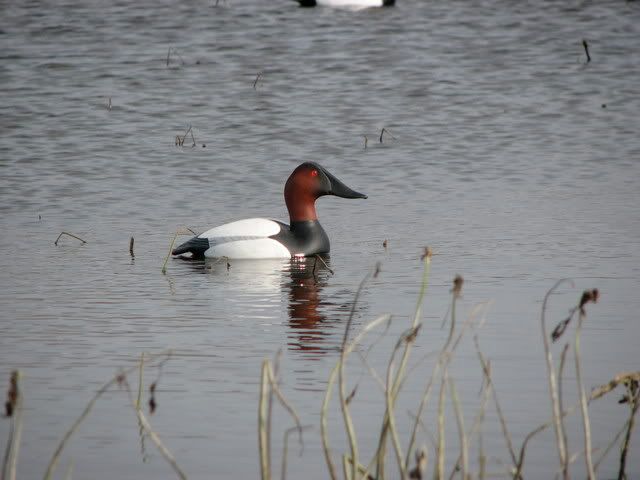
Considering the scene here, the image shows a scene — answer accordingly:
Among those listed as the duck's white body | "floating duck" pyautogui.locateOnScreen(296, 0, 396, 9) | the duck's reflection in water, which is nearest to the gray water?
the duck's reflection in water

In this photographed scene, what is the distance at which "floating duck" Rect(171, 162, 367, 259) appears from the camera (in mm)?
10242

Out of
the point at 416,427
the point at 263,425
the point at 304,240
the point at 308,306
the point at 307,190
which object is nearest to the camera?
the point at 263,425

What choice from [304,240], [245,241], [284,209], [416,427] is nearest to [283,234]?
[304,240]

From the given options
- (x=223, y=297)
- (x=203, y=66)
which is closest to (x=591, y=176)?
(x=223, y=297)

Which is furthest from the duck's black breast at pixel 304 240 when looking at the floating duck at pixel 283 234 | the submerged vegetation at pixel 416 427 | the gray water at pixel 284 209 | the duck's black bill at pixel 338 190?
the submerged vegetation at pixel 416 427

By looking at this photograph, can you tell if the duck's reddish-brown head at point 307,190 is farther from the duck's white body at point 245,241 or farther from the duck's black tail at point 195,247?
the duck's black tail at point 195,247

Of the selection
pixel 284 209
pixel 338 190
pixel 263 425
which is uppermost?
pixel 263 425

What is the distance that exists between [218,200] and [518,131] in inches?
180

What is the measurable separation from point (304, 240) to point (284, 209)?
1966 millimetres

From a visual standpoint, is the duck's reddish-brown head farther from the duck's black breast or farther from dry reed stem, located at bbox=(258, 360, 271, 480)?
dry reed stem, located at bbox=(258, 360, 271, 480)

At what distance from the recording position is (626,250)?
10.1 m

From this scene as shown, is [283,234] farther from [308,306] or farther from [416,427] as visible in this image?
[416,427]

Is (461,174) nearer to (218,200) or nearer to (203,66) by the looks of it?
(218,200)

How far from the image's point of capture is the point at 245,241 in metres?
10.3
